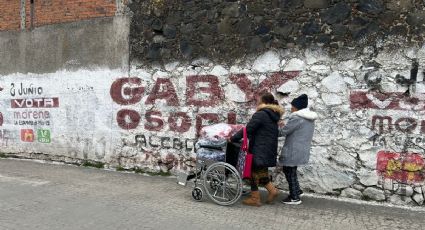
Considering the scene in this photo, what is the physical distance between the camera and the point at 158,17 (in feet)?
25.8

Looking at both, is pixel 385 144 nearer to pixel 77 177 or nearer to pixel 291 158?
pixel 291 158

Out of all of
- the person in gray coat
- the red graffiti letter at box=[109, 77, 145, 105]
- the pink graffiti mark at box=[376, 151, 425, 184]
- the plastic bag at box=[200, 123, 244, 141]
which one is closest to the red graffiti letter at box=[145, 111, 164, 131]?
the red graffiti letter at box=[109, 77, 145, 105]

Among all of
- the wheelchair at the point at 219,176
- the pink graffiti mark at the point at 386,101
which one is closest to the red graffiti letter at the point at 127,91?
the wheelchair at the point at 219,176

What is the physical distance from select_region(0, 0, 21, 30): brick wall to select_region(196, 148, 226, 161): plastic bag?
597 centimetres

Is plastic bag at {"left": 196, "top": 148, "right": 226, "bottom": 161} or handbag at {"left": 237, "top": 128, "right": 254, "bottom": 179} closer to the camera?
handbag at {"left": 237, "top": 128, "right": 254, "bottom": 179}

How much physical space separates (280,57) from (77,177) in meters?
4.16

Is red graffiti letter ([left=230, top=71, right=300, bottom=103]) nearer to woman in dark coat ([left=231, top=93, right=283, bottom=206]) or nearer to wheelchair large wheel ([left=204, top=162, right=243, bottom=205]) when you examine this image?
woman in dark coat ([left=231, top=93, right=283, bottom=206])

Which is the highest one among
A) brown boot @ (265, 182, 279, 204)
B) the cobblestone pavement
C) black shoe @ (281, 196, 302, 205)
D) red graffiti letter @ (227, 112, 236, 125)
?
red graffiti letter @ (227, 112, 236, 125)

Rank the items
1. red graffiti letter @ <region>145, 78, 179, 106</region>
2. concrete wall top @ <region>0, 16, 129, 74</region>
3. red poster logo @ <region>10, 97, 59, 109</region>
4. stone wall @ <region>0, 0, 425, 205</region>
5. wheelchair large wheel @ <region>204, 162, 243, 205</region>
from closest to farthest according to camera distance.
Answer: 1. wheelchair large wheel @ <region>204, 162, 243, 205</region>
2. stone wall @ <region>0, 0, 425, 205</region>
3. red graffiti letter @ <region>145, 78, 179, 106</region>
4. concrete wall top @ <region>0, 16, 129, 74</region>
5. red poster logo @ <region>10, 97, 59, 109</region>

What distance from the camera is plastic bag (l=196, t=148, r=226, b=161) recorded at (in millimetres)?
6082

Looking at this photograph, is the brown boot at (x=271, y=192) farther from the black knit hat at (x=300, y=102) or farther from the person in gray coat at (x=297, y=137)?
the black knit hat at (x=300, y=102)

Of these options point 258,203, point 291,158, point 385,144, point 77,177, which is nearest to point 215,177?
point 258,203

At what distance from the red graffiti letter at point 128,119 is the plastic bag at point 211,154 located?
89.3 inches

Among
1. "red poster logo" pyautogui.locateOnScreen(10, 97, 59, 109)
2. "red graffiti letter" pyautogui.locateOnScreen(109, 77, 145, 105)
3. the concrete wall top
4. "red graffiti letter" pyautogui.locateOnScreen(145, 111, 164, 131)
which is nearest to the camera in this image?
"red graffiti letter" pyautogui.locateOnScreen(145, 111, 164, 131)
